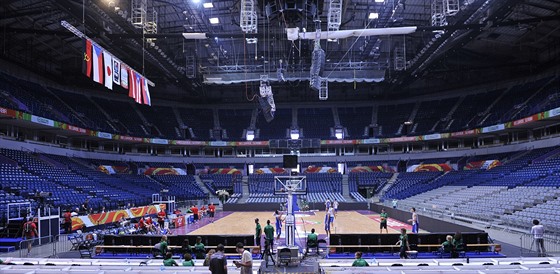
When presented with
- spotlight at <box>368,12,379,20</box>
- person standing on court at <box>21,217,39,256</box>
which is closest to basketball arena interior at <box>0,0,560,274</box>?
person standing on court at <box>21,217,39,256</box>

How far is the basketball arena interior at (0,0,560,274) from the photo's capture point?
13.5 metres

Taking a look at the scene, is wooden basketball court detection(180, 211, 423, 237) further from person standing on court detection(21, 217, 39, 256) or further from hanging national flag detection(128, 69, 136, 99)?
hanging national flag detection(128, 69, 136, 99)

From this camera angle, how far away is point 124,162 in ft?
138

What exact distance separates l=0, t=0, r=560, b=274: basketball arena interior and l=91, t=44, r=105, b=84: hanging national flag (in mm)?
95

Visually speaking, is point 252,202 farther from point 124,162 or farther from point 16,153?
point 16,153

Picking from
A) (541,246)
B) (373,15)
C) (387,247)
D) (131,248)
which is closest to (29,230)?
(131,248)

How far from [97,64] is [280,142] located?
31734 millimetres

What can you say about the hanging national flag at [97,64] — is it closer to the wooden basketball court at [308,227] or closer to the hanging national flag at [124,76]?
the hanging national flag at [124,76]

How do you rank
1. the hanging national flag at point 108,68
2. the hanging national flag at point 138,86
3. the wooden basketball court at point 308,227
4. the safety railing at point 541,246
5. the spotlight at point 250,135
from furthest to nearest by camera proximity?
the spotlight at point 250,135, the wooden basketball court at point 308,227, the hanging national flag at point 138,86, the hanging national flag at point 108,68, the safety railing at point 541,246

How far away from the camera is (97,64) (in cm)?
1333

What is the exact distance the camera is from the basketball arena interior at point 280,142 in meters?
13.5

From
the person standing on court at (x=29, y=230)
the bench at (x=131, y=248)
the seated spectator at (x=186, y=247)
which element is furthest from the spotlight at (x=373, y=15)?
the person standing on court at (x=29, y=230)

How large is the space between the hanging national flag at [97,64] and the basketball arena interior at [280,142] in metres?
0.10

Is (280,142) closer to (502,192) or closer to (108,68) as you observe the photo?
(502,192)
